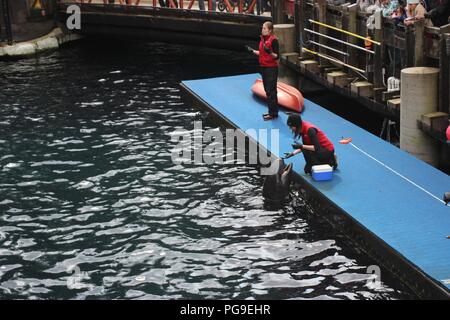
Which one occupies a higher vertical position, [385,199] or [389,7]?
[389,7]

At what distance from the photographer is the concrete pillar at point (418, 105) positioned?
658 inches

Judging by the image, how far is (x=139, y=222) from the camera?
1538cm

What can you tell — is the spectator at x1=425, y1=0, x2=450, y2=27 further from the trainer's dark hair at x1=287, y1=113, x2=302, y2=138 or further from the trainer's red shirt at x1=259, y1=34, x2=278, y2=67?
the trainer's dark hair at x1=287, y1=113, x2=302, y2=138

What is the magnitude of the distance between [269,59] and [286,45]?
4.86 meters

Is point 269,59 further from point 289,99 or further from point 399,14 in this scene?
point 399,14

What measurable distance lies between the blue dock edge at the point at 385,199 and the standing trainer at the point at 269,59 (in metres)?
0.73

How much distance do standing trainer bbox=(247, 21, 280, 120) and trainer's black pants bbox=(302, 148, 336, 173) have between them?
3.46 metres

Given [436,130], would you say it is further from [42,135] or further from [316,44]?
[42,135]

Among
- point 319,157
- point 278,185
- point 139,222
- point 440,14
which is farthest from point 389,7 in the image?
point 139,222

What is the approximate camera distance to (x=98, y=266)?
13.7 metres

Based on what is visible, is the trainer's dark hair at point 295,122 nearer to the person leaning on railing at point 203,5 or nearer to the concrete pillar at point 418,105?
the concrete pillar at point 418,105

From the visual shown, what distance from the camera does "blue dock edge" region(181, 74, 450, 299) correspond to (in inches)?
495

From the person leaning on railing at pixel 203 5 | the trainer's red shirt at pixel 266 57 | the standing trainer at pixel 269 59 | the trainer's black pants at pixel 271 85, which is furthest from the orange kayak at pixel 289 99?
the person leaning on railing at pixel 203 5
